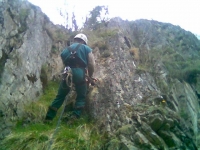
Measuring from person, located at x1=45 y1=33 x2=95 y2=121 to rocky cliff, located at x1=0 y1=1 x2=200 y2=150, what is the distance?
1.23 ft

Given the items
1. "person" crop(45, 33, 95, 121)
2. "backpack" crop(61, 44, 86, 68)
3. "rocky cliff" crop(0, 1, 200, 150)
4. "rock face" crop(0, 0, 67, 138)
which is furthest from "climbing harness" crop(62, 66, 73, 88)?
"rock face" crop(0, 0, 67, 138)

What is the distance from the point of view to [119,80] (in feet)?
21.4

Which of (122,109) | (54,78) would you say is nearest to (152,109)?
(122,109)

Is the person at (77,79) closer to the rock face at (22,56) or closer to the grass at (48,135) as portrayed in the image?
the grass at (48,135)

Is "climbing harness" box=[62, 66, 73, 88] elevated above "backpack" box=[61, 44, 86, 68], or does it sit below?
below

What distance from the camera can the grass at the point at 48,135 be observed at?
449cm

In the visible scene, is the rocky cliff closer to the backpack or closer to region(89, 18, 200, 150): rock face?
region(89, 18, 200, 150): rock face

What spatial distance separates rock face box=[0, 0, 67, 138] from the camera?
5.65 m

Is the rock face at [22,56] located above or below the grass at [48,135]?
above

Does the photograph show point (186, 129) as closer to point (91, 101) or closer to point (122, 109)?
point (122, 109)

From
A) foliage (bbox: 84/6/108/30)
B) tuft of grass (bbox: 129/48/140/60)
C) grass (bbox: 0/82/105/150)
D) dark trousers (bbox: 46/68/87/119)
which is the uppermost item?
foliage (bbox: 84/6/108/30)

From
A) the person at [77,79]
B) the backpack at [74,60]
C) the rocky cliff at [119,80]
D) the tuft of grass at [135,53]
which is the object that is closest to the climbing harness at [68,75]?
the person at [77,79]

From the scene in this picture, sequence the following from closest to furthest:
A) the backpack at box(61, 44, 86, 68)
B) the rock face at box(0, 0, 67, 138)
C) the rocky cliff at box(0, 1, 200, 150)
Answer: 1. the rocky cliff at box(0, 1, 200, 150)
2. the rock face at box(0, 0, 67, 138)
3. the backpack at box(61, 44, 86, 68)

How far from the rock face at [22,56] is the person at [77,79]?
0.85 metres
